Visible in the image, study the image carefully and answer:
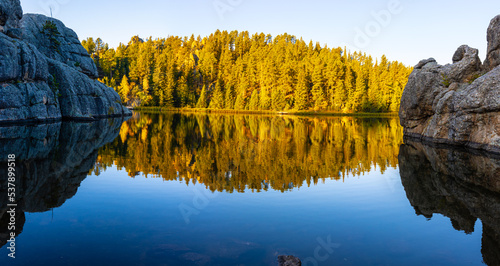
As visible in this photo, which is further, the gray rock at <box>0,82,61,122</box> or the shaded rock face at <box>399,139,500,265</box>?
the gray rock at <box>0,82,61,122</box>

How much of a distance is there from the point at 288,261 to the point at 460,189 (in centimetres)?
966

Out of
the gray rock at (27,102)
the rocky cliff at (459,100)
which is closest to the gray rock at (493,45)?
the rocky cliff at (459,100)

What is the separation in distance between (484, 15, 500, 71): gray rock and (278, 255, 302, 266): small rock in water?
99.0ft

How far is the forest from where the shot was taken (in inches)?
4176

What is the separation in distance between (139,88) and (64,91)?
7979cm

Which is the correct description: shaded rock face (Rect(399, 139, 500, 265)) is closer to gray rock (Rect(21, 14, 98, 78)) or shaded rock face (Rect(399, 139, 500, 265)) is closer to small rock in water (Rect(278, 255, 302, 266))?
small rock in water (Rect(278, 255, 302, 266))

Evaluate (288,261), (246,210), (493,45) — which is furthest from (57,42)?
(288,261)

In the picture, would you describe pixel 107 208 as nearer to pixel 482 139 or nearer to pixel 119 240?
pixel 119 240

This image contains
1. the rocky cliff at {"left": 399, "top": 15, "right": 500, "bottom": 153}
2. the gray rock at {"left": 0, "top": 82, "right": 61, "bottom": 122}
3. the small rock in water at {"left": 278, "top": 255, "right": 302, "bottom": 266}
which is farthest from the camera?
the gray rock at {"left": 0, "top": 82, "right": 61, "bottom": 122}

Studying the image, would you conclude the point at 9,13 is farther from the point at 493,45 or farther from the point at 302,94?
the point at 302,94

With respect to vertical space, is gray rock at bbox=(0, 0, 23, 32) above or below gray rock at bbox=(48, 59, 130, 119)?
above

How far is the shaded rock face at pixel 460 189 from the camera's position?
347 inches

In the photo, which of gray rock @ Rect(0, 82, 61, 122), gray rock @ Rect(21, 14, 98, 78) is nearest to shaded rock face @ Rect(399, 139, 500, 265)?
gray rock @ Rect(0, 82, 61, 122)

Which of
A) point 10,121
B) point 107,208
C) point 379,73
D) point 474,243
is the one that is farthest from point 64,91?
point 379,73
